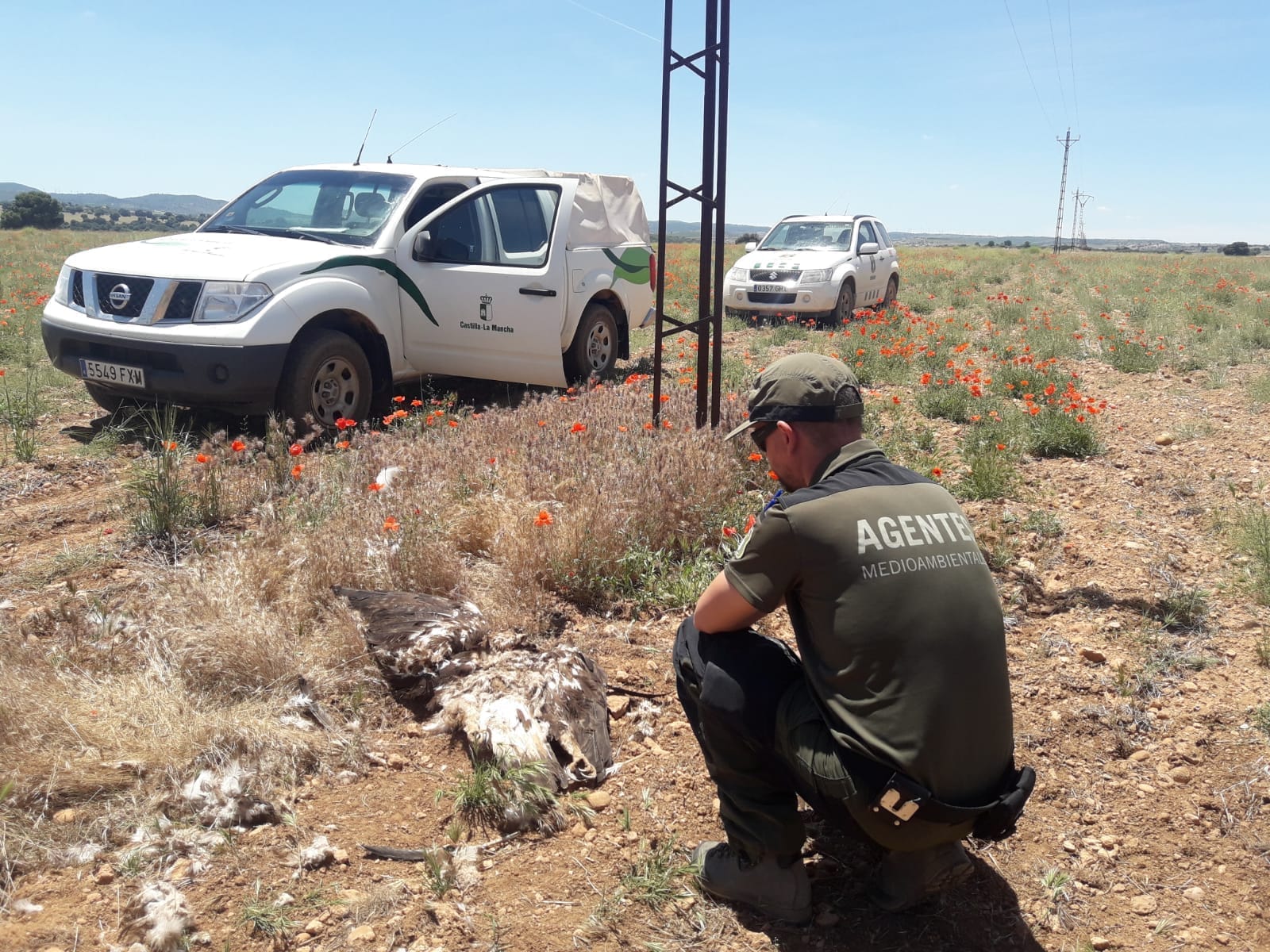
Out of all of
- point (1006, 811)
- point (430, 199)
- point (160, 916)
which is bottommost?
point (160, 916)

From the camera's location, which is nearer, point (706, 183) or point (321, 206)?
point (706, 183)

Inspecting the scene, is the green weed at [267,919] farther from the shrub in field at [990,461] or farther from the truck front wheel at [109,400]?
the truck front wheel at [109,400]

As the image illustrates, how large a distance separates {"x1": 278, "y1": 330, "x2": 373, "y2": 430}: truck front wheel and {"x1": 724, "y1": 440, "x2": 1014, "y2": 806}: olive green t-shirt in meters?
4.46

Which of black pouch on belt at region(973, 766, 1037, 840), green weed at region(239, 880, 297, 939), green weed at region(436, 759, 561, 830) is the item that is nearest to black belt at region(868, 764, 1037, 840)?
black pouch on belt at region(973, 766, 1037, 840)

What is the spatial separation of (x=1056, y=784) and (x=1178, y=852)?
40cm

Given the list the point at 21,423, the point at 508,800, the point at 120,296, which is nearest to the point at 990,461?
the point at 508,800

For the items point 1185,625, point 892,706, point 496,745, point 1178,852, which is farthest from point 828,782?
point 1185,625

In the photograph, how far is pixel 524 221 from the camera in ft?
25.3

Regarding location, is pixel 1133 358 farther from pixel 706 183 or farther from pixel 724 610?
pixel 724 610

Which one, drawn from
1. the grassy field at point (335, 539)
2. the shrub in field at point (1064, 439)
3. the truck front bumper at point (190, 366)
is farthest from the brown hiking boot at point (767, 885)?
the shrub in field at point (1064, 439)

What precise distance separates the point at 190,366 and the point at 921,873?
16.7 ft

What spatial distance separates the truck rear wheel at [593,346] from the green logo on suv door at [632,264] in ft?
1.12

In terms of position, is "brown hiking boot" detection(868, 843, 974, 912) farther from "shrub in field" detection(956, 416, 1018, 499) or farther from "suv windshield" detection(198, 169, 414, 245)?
"suv windshield" detection(198, 169, 414, 245)

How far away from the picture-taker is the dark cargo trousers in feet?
7.55
